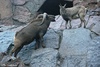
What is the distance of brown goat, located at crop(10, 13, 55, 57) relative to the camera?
682 centimetres

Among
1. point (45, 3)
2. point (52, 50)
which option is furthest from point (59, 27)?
point (45, 3)

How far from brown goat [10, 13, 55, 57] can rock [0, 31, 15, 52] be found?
1.99 feet

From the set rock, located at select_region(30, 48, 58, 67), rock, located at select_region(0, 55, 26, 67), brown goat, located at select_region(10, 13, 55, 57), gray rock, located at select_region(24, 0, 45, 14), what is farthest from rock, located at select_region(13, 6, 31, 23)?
rock, located at select_region(0, 55, 26, 67)

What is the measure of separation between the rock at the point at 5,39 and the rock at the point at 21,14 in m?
1.78

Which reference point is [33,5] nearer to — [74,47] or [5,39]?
[5,39]

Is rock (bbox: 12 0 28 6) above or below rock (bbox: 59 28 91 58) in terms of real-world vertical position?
above

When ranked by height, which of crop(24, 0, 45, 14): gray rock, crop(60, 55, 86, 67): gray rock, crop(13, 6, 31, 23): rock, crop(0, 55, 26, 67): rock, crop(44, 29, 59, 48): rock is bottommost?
crop(60, 55, 86, 67): gray rock

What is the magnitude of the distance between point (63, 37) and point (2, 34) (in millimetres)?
1838

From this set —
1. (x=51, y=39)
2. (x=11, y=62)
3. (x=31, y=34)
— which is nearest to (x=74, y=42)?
(x=51, y=39)

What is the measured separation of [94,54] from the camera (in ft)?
22.2

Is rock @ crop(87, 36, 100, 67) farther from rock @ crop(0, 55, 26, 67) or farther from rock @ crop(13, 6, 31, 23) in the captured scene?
rock @ crop(13, 6, 31, 23)

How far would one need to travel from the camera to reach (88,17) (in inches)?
343

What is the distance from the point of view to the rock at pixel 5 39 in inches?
295

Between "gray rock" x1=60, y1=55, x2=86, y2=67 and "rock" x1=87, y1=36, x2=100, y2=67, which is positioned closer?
"rock" x1=87, y1=36, x2=100, y2=67
